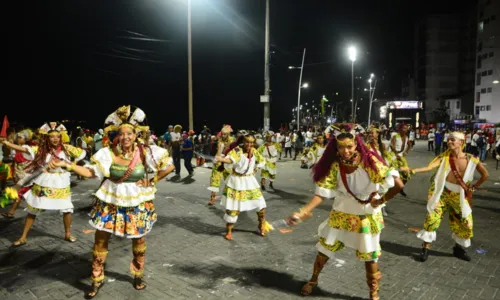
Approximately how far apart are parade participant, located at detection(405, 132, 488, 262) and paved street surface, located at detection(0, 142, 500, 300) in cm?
32

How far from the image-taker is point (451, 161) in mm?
5844

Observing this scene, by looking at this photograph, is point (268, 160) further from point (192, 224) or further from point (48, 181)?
point (48, 181)

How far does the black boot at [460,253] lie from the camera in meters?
5.76

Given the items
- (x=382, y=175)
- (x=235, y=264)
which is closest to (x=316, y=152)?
(x=235, y=264)

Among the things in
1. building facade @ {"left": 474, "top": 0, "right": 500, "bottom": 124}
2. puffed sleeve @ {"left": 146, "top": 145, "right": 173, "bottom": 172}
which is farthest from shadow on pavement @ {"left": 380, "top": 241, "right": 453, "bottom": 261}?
building facade @ {"left": 474, "top": 0, "right": 500, "bottom": 124}

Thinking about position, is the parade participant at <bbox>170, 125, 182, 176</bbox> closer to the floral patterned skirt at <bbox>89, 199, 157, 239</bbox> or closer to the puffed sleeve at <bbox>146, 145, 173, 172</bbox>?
the puffed sleeve at <bbox>146, 145, 173, 172</bbox>

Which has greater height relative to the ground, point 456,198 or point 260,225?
point 456,198

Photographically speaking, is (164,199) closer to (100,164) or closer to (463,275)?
(100,164)

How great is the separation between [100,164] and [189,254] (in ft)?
7.49

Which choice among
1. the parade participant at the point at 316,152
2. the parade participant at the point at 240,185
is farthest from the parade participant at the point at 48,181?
the parade participant at the point at 316,152

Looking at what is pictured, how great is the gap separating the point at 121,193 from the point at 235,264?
2068mm

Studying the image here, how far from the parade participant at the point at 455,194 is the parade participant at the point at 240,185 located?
2.77 m

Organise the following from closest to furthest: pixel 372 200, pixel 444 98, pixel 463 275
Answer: pixel 372 200
pixel 463 275
pixel 444 98

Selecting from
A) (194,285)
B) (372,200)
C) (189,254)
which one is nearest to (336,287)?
(372,200)
